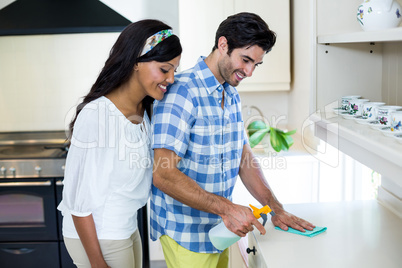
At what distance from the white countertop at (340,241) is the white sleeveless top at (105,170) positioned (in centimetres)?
44

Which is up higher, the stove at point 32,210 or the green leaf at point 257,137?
the green leaf at point 257,137

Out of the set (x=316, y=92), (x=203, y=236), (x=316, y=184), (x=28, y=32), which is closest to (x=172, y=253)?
(x=203, y=236)

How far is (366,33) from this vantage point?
125cm

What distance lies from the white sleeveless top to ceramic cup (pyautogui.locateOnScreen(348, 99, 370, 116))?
707mm

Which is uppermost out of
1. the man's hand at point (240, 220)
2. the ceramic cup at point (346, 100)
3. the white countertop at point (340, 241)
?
the ceramic cup at point (346, 100)

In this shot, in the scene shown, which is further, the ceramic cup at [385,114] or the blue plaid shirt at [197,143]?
the blue plaid shirt at [197,143]

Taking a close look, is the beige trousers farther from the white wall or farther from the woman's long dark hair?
the white wall

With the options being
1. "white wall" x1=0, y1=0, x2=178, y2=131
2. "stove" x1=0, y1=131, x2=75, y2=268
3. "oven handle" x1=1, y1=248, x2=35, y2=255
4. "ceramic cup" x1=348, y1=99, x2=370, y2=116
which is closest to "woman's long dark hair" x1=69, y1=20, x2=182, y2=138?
"ceramic cup" x1=348, y1=99, x2=370, y2=116

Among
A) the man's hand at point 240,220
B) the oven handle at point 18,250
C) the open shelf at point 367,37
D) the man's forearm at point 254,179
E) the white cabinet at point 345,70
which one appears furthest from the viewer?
the oven handle at point 18,250

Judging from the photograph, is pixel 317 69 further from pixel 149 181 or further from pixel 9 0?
pixel 9 0

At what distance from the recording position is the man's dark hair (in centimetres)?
150

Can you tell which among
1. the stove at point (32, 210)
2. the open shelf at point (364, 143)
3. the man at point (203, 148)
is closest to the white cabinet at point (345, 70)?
the open shelf at point (364, 143)

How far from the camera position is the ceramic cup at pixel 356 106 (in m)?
1.56

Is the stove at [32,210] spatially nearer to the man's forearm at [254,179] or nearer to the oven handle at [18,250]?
the oven handle at [18,250]
